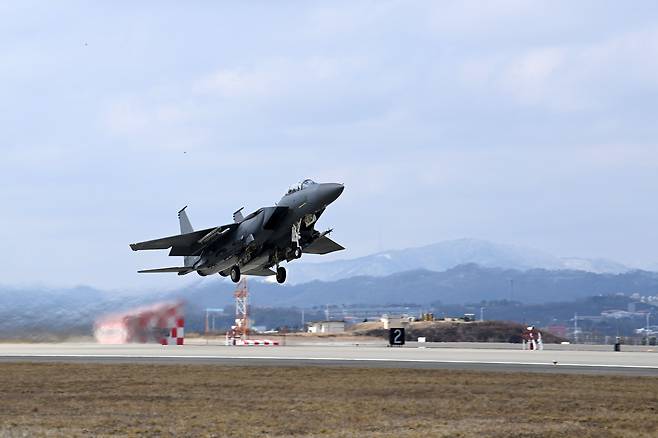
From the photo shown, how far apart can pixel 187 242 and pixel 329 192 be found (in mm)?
10805

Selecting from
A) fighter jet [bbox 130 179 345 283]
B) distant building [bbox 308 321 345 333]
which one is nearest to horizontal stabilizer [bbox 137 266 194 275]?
fighter jet [bbox 130 179 345 283]

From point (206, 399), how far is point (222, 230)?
21.0 meters

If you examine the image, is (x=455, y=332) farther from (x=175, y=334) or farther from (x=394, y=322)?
(x=175, y=334)

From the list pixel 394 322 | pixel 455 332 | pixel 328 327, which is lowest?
pixel 455 332

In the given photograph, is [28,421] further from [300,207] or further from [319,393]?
[300,207]

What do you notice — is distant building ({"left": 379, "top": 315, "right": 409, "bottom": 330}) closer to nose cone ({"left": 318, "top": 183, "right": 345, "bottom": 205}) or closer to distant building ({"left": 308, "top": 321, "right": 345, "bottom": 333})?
distant building ({"left": 308, "top": 321, "right": 345, "bottom": 333})

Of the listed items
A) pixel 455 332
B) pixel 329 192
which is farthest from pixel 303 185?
pixel 455 332

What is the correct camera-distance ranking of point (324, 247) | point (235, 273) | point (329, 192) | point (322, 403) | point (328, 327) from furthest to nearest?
point (328, 327) → point (324, 247) → point (235, 273) → point (329, 192) → point (322, 403)

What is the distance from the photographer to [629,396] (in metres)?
23.7

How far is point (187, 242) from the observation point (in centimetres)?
4525

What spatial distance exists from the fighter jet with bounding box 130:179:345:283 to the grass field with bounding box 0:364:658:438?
901cm

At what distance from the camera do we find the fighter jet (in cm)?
3847

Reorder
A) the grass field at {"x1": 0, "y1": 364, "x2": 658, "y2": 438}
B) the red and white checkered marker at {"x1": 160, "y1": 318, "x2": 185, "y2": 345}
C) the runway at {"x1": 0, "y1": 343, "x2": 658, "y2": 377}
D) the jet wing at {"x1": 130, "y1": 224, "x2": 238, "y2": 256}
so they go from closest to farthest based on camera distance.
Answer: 1. the grass field at {"x1": 0, "y1": 364, "x2": 658, "y2": 438}
2. the runway at {"x1": 0, "y1": 343, "x2": 658, "y2": 377}
3. the jet wing at {"x1": 130, "y1": 224, "x2": 238, "y2": 256}
4. the red and white checkered marker at {"x1": 160, "y1": 318, "x2": 185, "y2": 345}

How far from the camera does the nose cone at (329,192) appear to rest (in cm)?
3709
